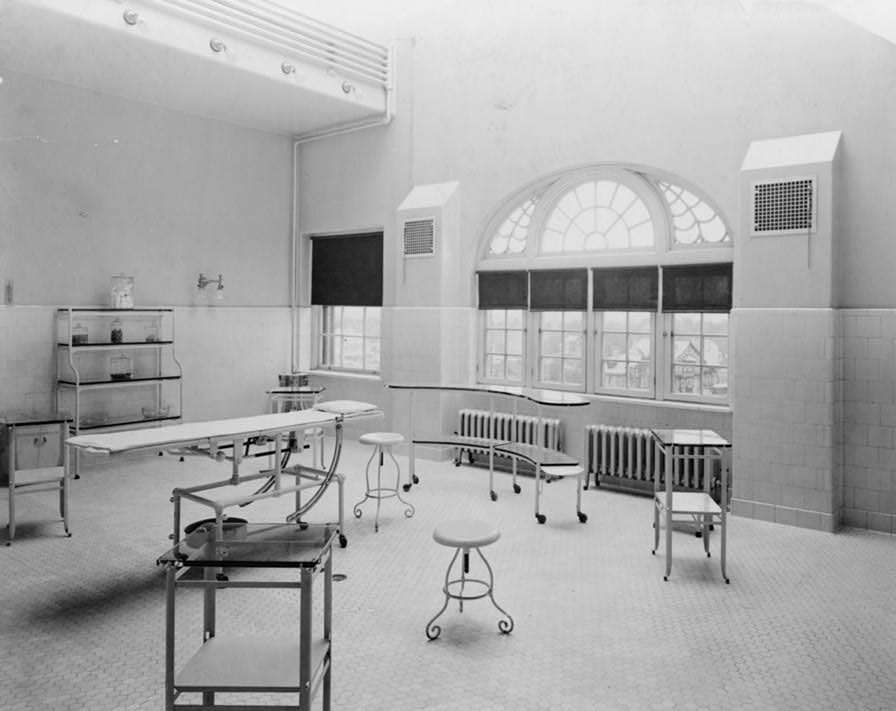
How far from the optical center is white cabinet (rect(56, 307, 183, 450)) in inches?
300

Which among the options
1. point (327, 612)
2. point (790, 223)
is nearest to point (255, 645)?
point (327, 612)

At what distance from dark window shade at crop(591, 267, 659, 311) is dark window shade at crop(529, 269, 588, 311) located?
0.42 ft

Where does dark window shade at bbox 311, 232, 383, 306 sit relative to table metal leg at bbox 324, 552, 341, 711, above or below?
above

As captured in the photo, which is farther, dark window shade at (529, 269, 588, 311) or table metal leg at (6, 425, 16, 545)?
dark window shade at (529, 269, 588, 311)

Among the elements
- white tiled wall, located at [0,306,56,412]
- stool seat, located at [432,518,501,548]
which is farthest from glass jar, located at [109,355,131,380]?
stool seat, located at [432,518,501,548]

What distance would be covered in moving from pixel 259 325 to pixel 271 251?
962 millimetres

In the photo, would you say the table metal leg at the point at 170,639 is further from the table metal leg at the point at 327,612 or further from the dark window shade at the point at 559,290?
the dark window shade at the point at 559,290

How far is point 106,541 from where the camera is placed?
546cm

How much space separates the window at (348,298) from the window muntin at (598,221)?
A: 2.35 metres

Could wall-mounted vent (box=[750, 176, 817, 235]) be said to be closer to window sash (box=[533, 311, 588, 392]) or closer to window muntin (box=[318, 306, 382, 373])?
window sash (box=[533, 311, 588, 392])

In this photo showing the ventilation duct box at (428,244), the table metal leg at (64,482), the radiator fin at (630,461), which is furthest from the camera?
the ventilation duct box at (428,244)

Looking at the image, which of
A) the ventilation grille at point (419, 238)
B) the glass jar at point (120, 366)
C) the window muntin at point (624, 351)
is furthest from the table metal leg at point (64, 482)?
the window muntin at point (624, 351)

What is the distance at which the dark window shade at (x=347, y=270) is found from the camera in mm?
9172

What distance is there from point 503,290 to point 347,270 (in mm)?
2335
